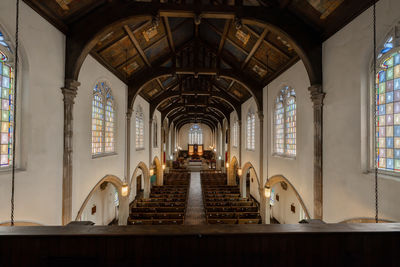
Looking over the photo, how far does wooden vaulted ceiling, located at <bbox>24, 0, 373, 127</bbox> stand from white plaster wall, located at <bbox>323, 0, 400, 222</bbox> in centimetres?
54

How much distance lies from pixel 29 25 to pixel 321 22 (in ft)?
26.0

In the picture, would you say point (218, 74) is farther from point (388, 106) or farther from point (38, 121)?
point (38, 121)

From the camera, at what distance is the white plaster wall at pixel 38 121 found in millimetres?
4523

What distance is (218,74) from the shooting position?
1146 cm

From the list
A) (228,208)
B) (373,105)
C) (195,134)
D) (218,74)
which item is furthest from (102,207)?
(195,134)

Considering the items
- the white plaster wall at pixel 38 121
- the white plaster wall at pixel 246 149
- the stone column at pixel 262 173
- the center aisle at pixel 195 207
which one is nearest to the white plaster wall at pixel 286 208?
the stone column at pixel 262 173

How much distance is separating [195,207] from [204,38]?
36.7 ft

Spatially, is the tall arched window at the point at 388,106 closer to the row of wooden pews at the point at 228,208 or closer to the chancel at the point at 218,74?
the chancel at the point at 218,74

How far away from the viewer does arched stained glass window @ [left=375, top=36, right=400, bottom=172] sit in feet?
14.0

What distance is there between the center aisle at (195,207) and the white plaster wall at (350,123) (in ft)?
25.5

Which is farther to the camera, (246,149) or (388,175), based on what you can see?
(246,149)

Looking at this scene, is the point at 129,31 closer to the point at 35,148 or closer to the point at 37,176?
the point at 35,148

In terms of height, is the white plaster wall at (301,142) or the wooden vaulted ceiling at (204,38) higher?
the wooden vaulted ceiling at (204,38)

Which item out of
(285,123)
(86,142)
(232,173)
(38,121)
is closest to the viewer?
(38,121)
